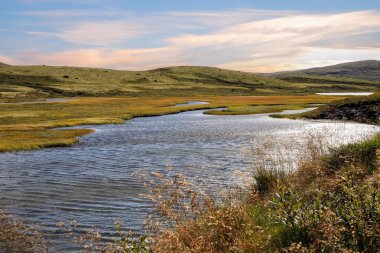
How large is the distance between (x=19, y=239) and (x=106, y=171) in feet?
39.6

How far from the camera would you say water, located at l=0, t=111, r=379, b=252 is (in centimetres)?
1546

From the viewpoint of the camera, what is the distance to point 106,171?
24.4 meters

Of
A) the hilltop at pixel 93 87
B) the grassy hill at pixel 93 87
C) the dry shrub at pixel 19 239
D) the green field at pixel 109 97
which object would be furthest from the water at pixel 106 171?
the hilltop at pixel 93 87

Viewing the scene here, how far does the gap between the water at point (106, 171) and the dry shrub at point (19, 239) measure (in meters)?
0.48

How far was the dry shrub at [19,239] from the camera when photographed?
11.8 metres

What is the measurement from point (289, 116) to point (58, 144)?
112 feet

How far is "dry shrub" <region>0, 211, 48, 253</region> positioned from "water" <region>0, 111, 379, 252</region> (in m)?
0.48

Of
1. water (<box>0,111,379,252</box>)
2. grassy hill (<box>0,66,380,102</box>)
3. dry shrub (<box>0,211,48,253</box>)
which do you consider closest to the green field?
grassy hill (<box>0,66,380,102</box>)

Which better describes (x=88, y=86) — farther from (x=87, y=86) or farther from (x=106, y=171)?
(x=106, y=171)

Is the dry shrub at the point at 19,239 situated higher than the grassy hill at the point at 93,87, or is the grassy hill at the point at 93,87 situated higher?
the grassy hill at the point at 93,87

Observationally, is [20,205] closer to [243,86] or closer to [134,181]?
[134,181]

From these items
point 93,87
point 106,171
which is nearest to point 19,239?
point 106,171

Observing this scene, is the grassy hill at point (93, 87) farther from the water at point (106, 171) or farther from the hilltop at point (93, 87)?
the water at point (106, 171)

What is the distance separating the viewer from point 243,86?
19600 centimetres
